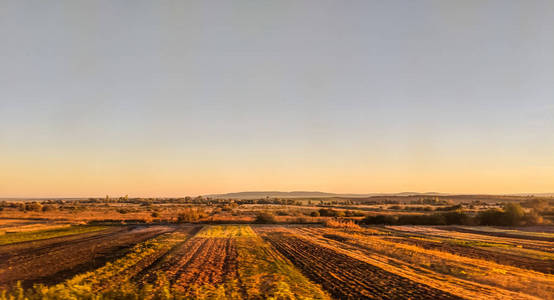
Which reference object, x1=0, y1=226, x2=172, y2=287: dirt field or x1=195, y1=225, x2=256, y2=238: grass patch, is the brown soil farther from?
x1=195, y1=225, x2=256, y2=238: grass patch

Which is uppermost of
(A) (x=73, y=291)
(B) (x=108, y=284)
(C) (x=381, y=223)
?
(A) (x=73, y=291)

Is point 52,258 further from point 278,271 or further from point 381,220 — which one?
point 381,220

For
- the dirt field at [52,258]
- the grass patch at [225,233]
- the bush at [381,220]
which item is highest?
the dirt field at [52,258]

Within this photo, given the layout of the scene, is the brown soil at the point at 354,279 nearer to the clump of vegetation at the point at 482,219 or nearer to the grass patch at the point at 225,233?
the grass patch at the point at 225,233

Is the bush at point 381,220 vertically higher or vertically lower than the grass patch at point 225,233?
lower

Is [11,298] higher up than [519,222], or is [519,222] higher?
[11,298]

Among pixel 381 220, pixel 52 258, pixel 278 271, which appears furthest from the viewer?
pixel 381 220

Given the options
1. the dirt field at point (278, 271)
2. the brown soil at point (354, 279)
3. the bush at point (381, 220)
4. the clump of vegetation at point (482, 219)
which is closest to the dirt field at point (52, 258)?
the dirt field at point (278, 271)

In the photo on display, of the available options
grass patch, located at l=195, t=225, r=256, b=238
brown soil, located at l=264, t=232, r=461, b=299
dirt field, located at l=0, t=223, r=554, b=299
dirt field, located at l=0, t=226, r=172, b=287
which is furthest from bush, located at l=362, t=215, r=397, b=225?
dirt field, located at l=0, t=226, r=172, b=287

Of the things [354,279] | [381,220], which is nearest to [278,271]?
[354,279]

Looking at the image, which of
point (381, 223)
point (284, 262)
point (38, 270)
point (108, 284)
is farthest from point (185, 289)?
point (381, 223)

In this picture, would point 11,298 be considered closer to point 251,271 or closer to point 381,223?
point 251,271
